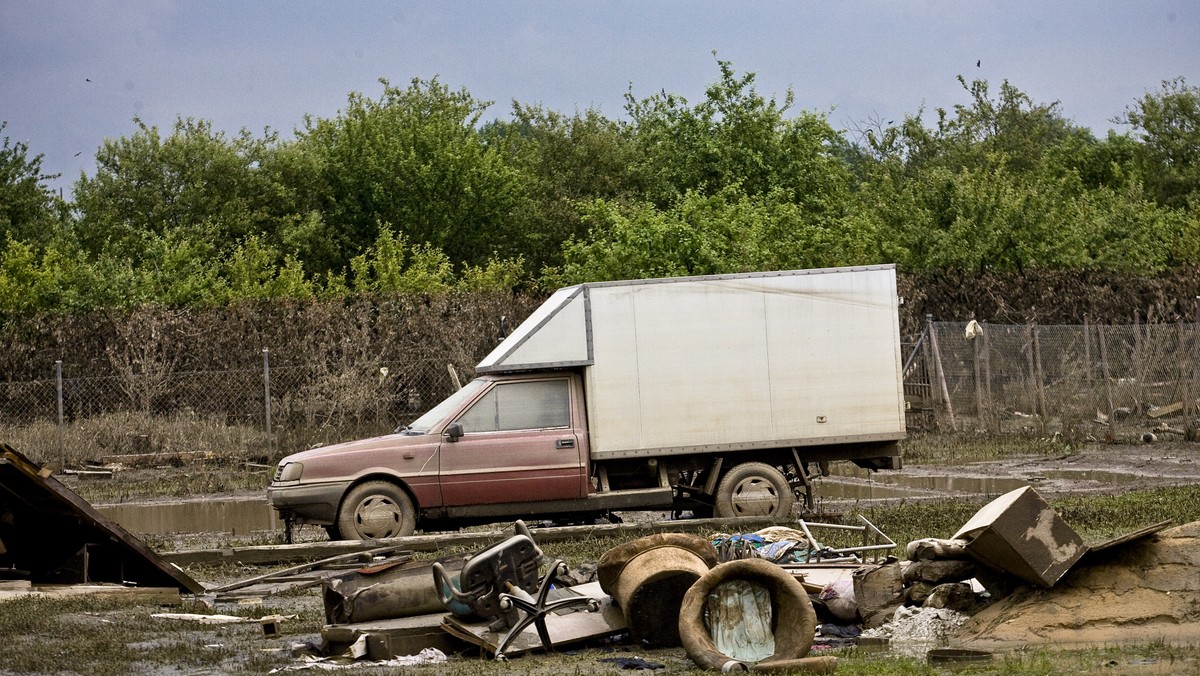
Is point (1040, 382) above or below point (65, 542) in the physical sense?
above

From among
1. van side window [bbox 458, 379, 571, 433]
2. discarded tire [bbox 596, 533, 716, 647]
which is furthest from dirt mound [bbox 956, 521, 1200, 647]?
van side window [bbox 458, 379, 571, 433]

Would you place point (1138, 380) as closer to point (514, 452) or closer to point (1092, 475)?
point (1092, 475)

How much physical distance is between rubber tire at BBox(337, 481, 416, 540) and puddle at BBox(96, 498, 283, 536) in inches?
113

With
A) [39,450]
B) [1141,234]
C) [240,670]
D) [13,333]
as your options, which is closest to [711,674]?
[240,670]

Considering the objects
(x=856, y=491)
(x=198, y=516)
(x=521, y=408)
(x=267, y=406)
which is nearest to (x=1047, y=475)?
(x=856, y=491)

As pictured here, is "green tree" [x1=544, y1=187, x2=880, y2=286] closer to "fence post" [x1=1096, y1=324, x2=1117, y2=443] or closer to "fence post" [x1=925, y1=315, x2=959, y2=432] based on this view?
"fence post" [x1=925, y1=315, x2=959, y2=432]

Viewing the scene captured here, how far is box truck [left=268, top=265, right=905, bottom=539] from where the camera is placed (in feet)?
48.0

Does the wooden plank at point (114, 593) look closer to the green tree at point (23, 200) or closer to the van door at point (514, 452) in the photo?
the van door at point (514, 452)

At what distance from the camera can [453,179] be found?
50906 mm

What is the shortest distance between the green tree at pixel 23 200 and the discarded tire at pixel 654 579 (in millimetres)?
43921

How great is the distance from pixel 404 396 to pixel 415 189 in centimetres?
2515

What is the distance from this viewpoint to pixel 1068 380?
85.2ft

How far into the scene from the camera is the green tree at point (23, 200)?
49.2 meters

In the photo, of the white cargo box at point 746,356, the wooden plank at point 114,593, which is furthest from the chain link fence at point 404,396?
the wooden plank at point 114,593
